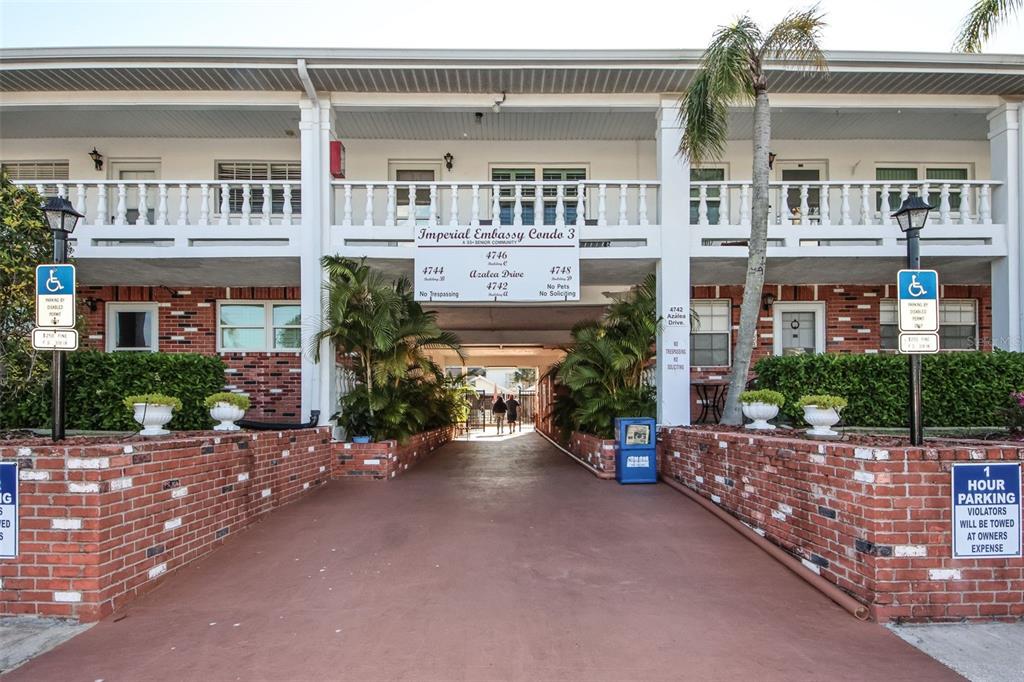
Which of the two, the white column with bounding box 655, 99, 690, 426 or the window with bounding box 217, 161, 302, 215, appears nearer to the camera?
the white column with bounding box 655, 99, 690, 426

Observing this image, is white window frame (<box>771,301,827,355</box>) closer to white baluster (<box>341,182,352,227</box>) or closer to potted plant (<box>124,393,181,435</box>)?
white baluster (<box>341,182,352,227</box>)

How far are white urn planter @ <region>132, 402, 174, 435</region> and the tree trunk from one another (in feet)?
23.5

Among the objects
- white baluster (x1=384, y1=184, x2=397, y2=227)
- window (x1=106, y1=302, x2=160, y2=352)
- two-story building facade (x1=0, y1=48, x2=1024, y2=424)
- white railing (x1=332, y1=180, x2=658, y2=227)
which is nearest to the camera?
two-story building facade (x1=0, y1=48, x2=1024, y2=424)

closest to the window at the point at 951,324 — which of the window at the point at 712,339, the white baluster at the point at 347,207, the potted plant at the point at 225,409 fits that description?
the window at the point at 712,339

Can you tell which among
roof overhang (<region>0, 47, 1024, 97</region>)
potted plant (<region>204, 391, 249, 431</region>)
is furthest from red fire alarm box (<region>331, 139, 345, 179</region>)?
potted plant (<region>204, 391, 249, 431</region>)

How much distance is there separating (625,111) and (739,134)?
2942 millimetres

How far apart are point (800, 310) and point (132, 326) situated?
12833 mm

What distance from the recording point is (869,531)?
4.20 metres

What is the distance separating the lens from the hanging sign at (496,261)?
32.4ft

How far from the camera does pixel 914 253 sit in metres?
5.16

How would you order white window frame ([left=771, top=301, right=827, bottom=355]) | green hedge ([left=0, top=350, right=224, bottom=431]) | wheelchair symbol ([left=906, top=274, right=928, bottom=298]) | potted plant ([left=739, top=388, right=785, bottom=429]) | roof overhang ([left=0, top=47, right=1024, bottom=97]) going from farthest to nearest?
white window frame ([left=771, top=301, right=827, bottom=355])
roof overhang ([left=0, top=47, right=1024, bottom=97])
green hedge ([left=0, top=350, right=224, bottom=431])
potted plant ([left=739, top=388, right=785, bottom=429])
wheelchair symbol ([left=906, top=274, right=928, bottom=298])

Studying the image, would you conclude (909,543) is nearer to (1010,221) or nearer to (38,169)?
(1010,221)

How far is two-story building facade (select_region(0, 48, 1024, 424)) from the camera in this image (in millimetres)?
9648

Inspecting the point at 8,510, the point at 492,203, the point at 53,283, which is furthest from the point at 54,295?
the point at 492,203
